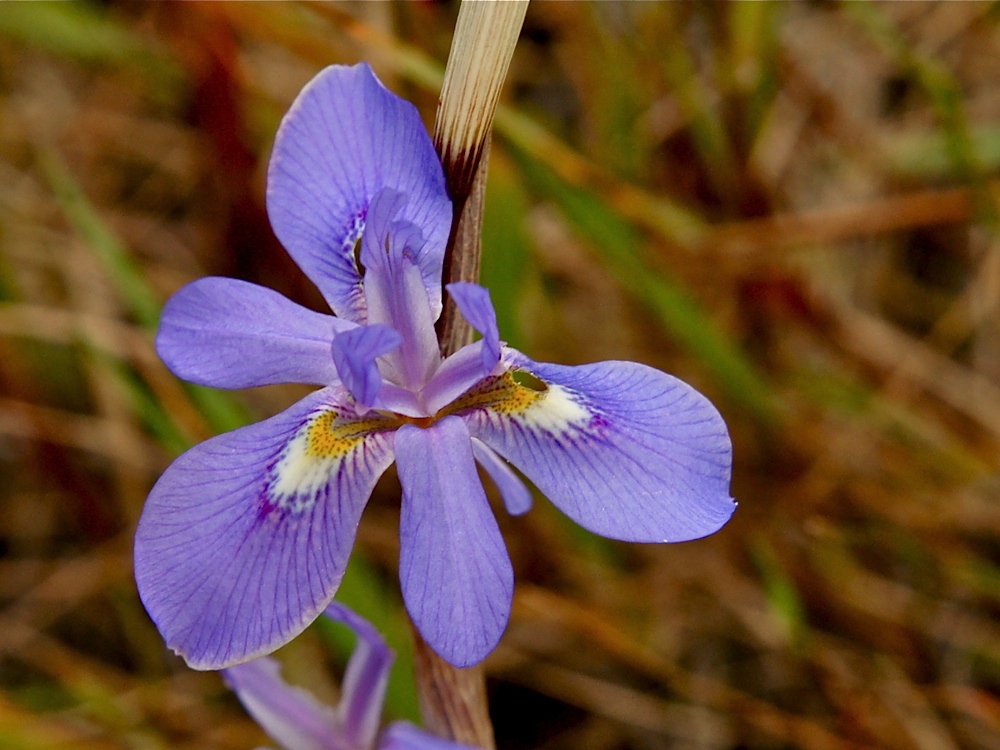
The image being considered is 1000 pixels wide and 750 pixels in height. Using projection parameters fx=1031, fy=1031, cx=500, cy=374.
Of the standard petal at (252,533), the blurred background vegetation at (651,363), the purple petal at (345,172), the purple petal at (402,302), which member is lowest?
the blurred background vegetation at (651,363)

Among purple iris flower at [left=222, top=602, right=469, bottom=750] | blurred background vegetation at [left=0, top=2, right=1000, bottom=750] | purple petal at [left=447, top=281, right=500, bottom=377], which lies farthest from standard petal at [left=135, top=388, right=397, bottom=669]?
blurred background vegetation at [left=0, top=2, right=1000, bottom=750]

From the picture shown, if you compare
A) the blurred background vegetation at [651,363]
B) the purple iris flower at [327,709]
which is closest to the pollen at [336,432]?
the purple iris flower at [327,709]

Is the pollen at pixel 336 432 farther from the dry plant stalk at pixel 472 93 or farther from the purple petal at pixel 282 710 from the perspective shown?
the purple petal at pixel 282 710

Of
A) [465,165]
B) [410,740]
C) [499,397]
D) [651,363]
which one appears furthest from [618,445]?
[651,363]

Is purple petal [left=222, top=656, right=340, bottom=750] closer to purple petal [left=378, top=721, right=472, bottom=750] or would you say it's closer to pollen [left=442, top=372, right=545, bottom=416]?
purple petal [left=378, top=721, right=472, bottom=750]

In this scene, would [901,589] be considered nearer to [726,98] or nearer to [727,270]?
[727,270]
